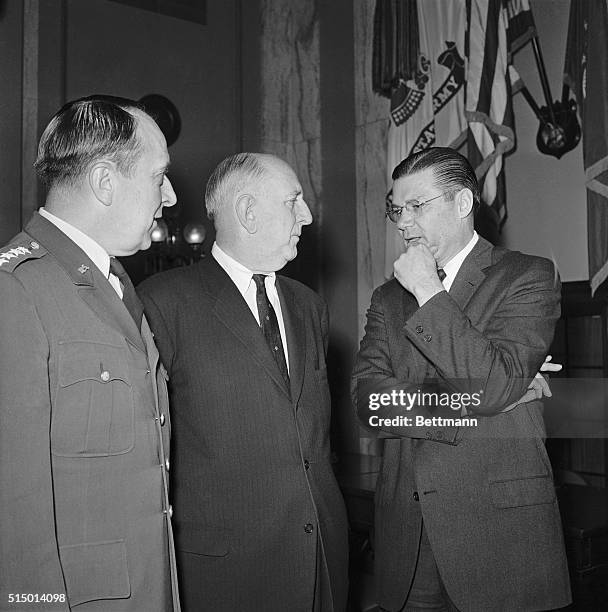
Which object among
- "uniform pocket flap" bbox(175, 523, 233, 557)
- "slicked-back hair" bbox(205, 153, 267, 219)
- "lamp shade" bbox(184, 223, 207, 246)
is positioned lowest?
"uniform pocket flap" bbox(175, 523, 233, 557)

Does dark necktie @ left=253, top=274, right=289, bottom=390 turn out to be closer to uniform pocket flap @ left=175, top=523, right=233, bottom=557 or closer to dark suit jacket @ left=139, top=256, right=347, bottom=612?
dark suit jacket @ left=139, top=256, right=347, bottom=612

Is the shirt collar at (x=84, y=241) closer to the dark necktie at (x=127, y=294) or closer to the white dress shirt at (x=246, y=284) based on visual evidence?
the dark necktie at (x=127, y=294)

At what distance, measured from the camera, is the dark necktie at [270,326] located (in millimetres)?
2027

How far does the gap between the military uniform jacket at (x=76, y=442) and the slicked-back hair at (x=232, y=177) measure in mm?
718

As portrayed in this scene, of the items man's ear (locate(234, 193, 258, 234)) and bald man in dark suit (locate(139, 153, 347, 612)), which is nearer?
bald man in dark suit (locate(139, 153, 347, 612))

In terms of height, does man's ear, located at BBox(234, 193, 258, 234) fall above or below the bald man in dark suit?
above

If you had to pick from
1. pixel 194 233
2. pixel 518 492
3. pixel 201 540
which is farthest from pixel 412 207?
pixel 194 233

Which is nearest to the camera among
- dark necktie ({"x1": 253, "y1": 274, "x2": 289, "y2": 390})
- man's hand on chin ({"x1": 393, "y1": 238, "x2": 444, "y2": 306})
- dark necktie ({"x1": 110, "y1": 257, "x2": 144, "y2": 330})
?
dark necktie ({"x1": 110, "y1": 257, "x2": 144, "y2": 330})

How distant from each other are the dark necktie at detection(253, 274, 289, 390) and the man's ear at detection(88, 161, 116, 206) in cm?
68

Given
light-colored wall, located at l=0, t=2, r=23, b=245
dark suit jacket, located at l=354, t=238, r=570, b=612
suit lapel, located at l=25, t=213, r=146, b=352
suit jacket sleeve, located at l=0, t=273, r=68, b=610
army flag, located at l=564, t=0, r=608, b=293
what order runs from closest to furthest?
1. suit jacket sleeve, located at l=0, t=273, r=68, b=610
2. suit lapel, located at l=25, t=213, r=146, b=352
3. dark suit jacket, located at l=354, t=238, r=570, b=612
4. army flag, located at l=564, t=0, r=608, b=293
5. light-colored wall, located at l=0, t=2, r=23, b=245

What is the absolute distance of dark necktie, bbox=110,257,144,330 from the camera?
5.16 ft

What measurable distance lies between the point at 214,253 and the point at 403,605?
3.59 ft

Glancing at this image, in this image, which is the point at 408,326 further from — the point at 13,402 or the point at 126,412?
the point at 13,402

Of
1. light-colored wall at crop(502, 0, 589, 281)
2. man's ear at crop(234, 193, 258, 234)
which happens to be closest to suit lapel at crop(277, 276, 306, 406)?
man's ear at crop(234, 193, 258, 234)
